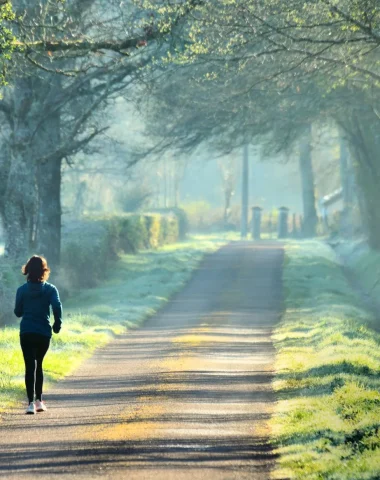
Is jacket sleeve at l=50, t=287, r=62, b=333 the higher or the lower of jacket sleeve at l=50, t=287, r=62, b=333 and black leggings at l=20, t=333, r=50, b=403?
the higher

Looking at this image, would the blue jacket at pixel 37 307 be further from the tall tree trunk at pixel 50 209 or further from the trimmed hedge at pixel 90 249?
the tall tree trunk at pixel 50 209

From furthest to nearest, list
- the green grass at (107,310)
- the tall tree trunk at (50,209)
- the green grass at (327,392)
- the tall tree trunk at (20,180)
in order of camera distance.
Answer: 1. the tall tree trunk at (50,209)
2. the tall tree trunk at (20,180)
3. the green grass at (107,310)
4. the green grass at (327,392)

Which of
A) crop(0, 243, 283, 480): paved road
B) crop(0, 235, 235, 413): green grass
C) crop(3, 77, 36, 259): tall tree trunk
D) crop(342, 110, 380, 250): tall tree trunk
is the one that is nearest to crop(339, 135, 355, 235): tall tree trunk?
crop(0, 235, 235, 413): green grass

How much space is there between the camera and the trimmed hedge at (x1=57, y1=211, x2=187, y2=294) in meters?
34.8

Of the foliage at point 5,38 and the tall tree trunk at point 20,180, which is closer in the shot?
Result: the foliage at point 5,38

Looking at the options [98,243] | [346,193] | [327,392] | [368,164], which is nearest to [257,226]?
[346,193]

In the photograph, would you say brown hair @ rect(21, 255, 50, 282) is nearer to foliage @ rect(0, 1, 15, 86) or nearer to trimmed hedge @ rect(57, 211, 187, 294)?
foliage @ rect(0, 1, 15, 86)

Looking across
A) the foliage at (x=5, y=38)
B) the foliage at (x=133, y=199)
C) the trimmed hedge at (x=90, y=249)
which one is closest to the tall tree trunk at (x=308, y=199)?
the foliage at (x=133, y=199)

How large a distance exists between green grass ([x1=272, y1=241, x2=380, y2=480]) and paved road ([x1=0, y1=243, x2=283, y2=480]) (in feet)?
0.95

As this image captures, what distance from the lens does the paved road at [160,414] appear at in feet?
32.3

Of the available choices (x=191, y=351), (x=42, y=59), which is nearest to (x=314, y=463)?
(x=191, y=351)

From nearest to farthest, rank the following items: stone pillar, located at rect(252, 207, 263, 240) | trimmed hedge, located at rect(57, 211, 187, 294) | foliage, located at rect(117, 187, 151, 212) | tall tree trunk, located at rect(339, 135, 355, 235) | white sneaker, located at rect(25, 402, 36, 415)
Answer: white sneaker, located at rect(25, 402, 36, 415), trimmed hedge, located at rect(57, 211, 187, 294), tall tree trunk, located at rect(339, 135, 355, 235), foliage, located at rect(117, 187, 151, 212), stone pillar, located at rect(252, 207, 263, 240)

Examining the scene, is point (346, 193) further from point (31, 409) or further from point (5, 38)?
point (31, 409)

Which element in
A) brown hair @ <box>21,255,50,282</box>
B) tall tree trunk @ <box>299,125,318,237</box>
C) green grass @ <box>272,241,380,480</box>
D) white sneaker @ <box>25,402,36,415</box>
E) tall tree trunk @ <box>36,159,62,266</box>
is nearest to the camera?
green grass @ <box>272,241,380,480</box>
